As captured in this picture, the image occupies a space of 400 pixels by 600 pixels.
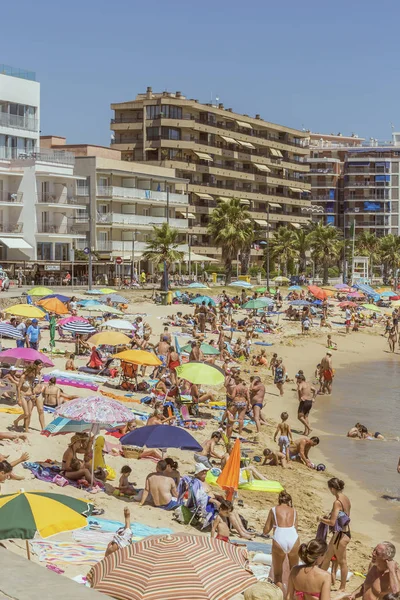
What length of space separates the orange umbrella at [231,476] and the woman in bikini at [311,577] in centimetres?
570

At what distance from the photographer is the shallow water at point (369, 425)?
1781 cm

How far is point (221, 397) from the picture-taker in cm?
2522

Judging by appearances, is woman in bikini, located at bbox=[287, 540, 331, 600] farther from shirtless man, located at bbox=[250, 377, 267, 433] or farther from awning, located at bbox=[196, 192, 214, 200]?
awning, located at bbox=[196, 192, 214, 200]

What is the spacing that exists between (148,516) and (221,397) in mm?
12449

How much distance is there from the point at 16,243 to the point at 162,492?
40.2 meters

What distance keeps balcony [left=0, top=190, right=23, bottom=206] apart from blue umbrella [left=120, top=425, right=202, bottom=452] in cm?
4028

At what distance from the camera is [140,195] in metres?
65.6

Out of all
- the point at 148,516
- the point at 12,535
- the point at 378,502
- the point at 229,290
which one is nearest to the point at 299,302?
the point at 229,290

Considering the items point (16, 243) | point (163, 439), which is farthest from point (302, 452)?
point (16, 243)

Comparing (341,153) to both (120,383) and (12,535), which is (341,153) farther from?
(12,535)

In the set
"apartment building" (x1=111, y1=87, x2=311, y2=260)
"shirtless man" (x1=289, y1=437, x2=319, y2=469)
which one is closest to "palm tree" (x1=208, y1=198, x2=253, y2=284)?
"apartment building" (x1=111, y1=87, x2=311, y2=260)

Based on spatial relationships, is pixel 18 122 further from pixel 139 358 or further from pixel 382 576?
pixel 382 576

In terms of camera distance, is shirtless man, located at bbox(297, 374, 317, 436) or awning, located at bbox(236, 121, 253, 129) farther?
awning, located at bbox(236, 121, 253, 129)

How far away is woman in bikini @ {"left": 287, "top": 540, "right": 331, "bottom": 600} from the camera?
25.8ft
